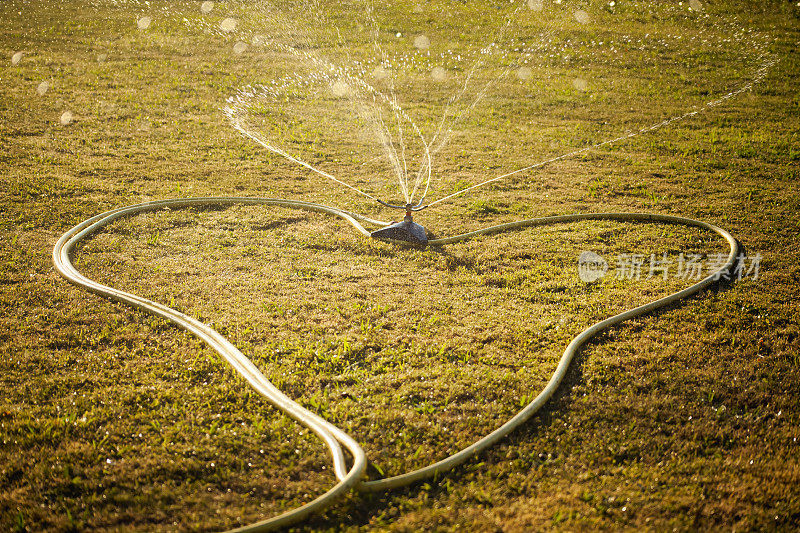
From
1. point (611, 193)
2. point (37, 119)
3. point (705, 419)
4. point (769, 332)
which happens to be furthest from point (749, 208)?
point (37, 119)

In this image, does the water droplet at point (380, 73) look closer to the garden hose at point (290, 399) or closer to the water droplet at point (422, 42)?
the water droplet at point (422, 42)

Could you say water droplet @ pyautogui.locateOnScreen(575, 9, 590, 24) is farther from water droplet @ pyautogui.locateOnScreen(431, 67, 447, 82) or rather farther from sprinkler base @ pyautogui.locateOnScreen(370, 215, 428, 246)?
sprinkler base @ pyautogui.locateOnScreen(370, 215, 428, 246)

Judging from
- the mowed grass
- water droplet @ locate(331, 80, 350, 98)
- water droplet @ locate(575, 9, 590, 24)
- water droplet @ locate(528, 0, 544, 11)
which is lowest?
the mowed grass

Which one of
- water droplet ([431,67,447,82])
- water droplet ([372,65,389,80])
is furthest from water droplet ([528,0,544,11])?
water droplet ([372,65,389,80])

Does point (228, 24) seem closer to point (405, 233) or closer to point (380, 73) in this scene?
point (380, 73)

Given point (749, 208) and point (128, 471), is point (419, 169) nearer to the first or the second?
point (749, 208)

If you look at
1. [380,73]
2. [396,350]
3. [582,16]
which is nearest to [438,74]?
[380,73]

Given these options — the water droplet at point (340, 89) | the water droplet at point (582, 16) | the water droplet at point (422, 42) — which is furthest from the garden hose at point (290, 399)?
the water droplet at point (582, 16)
